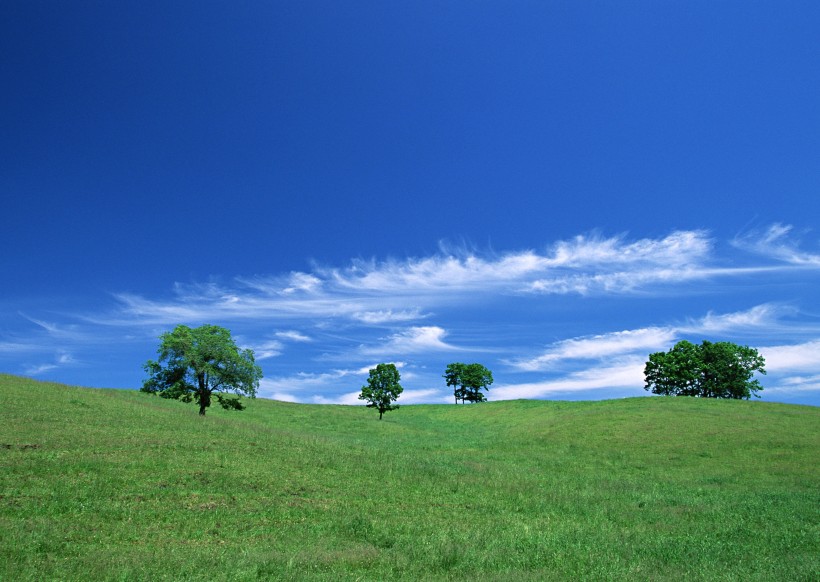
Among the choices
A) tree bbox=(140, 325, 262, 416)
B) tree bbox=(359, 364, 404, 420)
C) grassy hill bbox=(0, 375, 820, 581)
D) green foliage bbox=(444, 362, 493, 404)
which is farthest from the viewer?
green foliage bbox=(444, 362, 493, 404)

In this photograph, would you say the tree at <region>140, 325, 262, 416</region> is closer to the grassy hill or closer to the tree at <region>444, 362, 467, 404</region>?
the grassy hill

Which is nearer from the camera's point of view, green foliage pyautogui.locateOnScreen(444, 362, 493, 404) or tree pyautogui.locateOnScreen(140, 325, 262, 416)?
tree pyautogui.locateOnScreen(140, 325, 262, 416)

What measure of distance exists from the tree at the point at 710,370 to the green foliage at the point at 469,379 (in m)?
46.6

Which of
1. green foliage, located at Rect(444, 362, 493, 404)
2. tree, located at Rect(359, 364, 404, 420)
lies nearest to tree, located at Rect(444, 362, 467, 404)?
green foliage, located at Rect(444, 362, 493, 404)

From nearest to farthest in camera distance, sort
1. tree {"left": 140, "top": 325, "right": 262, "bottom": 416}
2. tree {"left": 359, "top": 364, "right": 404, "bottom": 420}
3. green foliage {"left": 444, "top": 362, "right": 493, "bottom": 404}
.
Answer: tree {"left": 140, "top": 325, "right": 262, "bottom": 416} → tree {"left": 359, "top": 364, "right": 404, "bottom": 420} → green foliage {"left": 444, "top": 362, "right": 493, "bottom": 404}

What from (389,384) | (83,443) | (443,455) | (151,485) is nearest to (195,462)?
(151,485)

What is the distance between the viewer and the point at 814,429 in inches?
1791

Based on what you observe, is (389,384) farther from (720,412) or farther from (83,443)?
(83,443)

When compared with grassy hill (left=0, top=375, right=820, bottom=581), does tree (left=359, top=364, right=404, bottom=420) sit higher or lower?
higher

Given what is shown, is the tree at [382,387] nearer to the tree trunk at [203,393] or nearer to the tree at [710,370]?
the tree trunk at [203,393]

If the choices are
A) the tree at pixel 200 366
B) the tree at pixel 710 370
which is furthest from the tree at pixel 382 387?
the tree at pixel 710 370

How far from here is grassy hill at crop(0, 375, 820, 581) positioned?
12352 millimetres

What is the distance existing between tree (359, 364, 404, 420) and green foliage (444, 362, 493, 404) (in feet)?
175

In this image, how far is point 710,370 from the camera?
3757 inches
